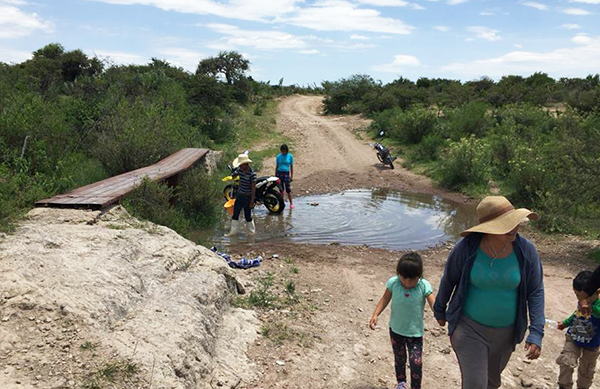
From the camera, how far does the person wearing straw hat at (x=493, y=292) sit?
330cm

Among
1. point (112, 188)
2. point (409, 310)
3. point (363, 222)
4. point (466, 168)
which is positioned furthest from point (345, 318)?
point (466, 168)

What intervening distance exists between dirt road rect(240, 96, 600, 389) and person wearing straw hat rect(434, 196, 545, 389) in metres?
1.41

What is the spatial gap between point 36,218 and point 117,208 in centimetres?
106

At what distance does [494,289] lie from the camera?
3332 millimetres

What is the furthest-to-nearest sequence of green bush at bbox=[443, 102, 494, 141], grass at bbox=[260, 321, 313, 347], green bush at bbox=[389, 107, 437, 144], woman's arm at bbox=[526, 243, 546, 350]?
green bush at bbox=[389, 107, 437, 144] < green bush at bbox=[443, 102, 494, 141] < grass at bbox=[260, 321, 313, 347] < woman's arm at bbox=[526, 243, 546, 350]

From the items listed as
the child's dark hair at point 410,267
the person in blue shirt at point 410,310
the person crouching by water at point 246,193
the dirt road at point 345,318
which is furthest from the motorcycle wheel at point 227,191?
the child's dark hair at point 410,267

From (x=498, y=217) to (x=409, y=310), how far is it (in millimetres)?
1143

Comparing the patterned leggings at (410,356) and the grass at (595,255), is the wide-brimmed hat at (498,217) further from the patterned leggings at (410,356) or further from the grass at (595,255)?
the grass at (595,255)

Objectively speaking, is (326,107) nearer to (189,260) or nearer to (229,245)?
(229,245)

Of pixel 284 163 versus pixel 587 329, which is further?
pixel 284 163

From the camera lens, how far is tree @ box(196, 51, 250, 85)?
41719 millimetres

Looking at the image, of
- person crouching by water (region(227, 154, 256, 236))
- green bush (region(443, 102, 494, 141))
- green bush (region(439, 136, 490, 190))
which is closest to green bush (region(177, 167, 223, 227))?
person crouching by water (region(227, 154, 256, 236))

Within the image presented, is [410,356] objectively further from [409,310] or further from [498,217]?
[498,217]

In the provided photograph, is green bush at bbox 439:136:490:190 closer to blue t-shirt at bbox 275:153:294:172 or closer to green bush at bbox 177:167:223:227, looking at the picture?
blue t-shirt at bbox 275:153:294:172
